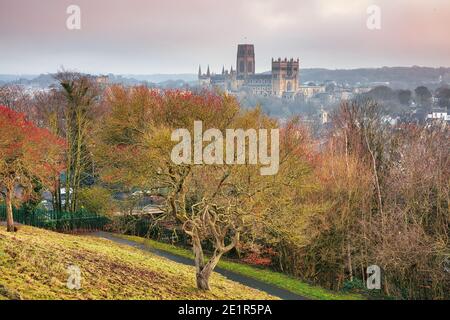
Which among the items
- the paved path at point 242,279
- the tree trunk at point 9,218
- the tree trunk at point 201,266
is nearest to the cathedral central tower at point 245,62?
the paved path at point 242,279

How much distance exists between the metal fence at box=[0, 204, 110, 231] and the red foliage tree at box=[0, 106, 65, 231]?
3.22m

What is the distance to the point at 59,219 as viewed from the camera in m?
28.1

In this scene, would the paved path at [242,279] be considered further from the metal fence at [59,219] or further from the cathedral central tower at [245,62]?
the cathedral central tower at [245,62]

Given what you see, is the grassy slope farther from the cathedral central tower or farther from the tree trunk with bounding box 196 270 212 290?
the cathedral central tower

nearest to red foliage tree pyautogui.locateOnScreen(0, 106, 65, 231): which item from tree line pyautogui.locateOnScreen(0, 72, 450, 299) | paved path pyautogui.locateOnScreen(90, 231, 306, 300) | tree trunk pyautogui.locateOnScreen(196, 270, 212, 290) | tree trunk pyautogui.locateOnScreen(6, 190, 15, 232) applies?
tree trunk pyautogui.locateOnScreen(6, 190, 15, 232)

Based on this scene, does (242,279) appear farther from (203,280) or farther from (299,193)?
(203,280)

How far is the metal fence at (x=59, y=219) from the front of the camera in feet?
89.7

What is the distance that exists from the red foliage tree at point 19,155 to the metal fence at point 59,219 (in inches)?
127

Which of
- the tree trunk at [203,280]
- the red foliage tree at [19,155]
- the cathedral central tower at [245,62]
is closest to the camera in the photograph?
the tree trunk at [203,280]

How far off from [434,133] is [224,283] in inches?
669

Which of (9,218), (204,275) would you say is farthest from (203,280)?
(9,218)

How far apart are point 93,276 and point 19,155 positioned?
10040 mm

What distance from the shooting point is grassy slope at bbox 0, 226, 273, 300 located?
11578mm
